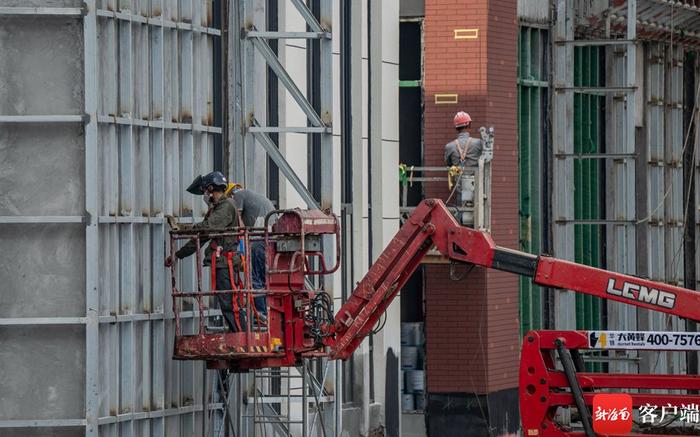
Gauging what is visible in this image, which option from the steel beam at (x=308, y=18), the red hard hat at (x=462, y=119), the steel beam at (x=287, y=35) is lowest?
the red hard hat at (x=462, y=119)

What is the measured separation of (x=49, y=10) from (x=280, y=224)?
3.23 metres

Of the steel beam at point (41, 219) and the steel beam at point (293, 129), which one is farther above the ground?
the steel beam at point (293, 129)

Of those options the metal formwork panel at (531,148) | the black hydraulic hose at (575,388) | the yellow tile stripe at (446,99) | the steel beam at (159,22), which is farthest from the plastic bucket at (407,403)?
the black hydraulic hose at (575,388)

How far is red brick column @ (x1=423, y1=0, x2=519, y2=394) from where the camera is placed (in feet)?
90.4

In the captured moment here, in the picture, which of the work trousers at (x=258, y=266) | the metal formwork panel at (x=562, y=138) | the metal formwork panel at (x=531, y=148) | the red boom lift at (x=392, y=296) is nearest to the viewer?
the red boom lift at (x=392, y=296)

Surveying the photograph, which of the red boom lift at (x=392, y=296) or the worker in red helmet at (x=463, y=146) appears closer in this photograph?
the red boom lift at (x=392, y=296)

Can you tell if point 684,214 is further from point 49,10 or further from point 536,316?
point 49,10

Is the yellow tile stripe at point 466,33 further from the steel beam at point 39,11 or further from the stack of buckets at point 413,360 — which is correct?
the steel beam at point 39,11

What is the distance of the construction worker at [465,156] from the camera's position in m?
27.0

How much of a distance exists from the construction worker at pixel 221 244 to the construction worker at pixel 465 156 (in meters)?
8.61

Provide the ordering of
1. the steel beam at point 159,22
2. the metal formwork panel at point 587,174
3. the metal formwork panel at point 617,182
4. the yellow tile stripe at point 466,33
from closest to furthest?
1. the steel beam at point 159,22
2. the yellow tile stripe at point 466,33
3. the metal formwork panel at point 617,182
4. the metal formwork panel at point 587,174

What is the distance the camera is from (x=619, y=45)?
30750 millimetres

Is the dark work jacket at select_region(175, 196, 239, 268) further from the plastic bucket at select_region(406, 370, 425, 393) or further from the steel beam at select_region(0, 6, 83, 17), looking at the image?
the plastic bucket at select_region(406, 370, 425, 393)

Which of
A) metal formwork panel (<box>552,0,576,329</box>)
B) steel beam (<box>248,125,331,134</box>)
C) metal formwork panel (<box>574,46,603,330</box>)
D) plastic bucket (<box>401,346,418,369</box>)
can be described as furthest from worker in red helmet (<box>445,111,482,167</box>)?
steel beam (<box>248,125,331,134</box>)
